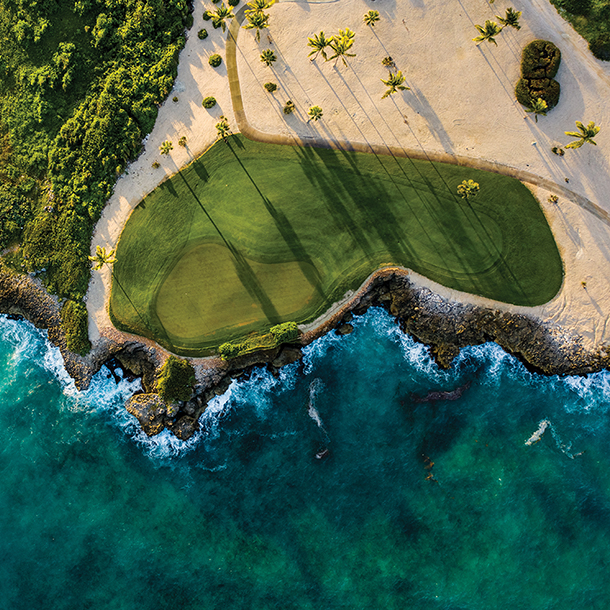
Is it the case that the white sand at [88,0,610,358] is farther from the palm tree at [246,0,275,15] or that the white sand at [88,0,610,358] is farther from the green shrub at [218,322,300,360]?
the green shrub at [218,322,300,360]

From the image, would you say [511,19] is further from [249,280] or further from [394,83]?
[249,280]

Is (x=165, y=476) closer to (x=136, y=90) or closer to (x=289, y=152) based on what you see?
(x=289, y=152)

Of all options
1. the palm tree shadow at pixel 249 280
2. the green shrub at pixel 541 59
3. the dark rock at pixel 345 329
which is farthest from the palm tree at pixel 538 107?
the palm tree shadow at pixel 249 280

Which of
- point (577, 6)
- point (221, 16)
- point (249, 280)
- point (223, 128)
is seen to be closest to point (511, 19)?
point (577, 6)

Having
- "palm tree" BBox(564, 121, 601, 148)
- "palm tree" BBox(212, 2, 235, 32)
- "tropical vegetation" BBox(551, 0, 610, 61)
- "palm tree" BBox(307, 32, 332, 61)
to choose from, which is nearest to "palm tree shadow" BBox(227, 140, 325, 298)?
"palm tree" BBox(307, 32, 332, 61)

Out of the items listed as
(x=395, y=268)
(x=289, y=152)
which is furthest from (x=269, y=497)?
(x=289, y=152)
